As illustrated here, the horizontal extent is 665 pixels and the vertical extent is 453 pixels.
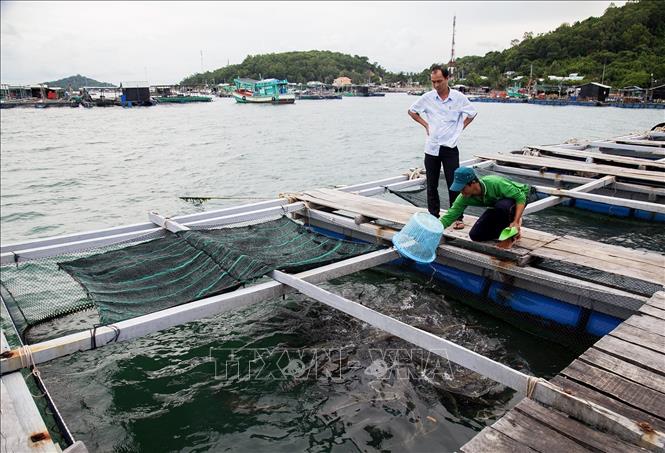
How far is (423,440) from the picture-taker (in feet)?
13.1

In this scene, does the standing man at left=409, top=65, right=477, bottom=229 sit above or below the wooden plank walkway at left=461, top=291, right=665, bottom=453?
above

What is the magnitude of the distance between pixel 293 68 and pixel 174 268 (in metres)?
176

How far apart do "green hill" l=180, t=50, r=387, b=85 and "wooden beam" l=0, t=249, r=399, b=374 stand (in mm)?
164932

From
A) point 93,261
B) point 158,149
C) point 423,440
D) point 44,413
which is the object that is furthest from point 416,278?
point 158,149

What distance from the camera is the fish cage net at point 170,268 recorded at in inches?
179

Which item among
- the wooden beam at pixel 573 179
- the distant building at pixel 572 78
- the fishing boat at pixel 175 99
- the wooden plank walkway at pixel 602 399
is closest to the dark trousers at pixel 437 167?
the wooden plank walkway at pixel 602 399

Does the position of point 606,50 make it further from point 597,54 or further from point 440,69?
point 440,69

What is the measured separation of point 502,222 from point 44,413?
5413mm

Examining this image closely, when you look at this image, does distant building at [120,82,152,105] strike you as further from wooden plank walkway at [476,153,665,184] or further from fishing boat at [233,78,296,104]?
wooden plank walkway at [476,153,665,184]

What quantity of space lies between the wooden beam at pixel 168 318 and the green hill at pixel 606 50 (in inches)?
3959

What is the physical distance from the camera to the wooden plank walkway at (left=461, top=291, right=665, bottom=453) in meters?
2.62

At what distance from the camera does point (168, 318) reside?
4074 millimetres

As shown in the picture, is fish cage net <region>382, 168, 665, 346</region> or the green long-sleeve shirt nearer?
fish cage net <region>382, 168, 665, 346</region>

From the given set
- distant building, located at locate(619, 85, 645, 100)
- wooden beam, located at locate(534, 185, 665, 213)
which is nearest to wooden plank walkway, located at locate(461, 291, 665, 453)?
wooden beam, located at locate(534, 185, 665, 213)
